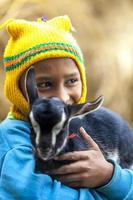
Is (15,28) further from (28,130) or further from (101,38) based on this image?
(101,38)

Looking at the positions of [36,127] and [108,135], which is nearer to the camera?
[36,127]

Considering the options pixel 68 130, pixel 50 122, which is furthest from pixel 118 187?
pixel 50 122

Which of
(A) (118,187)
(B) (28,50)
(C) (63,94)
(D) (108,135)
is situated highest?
(B) (28,50)

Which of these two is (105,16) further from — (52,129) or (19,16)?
(52,129)

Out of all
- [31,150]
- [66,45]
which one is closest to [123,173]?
Answer: [31,150]

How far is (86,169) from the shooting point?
1414 millimetres

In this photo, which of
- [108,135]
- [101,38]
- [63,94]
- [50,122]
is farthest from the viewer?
[101,38]

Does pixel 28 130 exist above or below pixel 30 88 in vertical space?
below

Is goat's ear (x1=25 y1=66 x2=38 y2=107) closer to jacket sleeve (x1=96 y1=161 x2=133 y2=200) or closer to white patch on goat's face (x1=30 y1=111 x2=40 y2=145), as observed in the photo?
white patch on goat's face (x1=30 y1=111 x2=40 y2=145)

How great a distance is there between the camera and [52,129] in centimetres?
122

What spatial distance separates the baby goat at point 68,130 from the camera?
1227mm

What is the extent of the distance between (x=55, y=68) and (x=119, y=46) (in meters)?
1.55

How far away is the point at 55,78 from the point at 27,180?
0.26m

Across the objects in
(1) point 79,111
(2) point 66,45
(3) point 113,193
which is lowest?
(3) point 113,193
